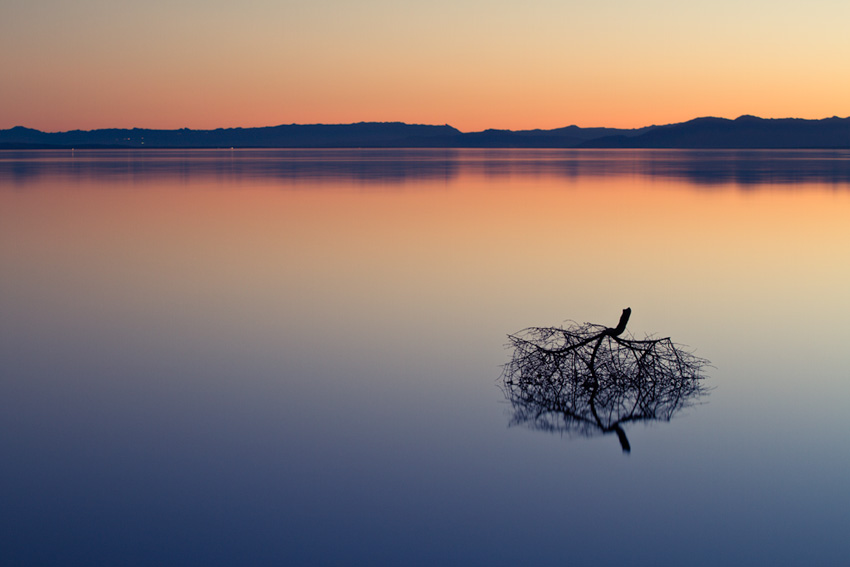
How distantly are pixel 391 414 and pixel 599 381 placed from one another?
8.13ft

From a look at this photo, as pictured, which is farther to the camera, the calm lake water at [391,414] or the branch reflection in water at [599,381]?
the branch reflection in water at [599,381]

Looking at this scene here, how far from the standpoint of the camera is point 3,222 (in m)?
26.6

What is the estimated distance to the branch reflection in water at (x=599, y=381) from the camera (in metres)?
9.10

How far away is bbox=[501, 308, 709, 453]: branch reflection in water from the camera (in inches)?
358

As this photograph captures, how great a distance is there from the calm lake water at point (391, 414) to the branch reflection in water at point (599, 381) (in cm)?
27

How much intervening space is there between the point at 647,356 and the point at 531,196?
30.7 metres

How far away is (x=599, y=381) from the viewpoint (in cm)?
967

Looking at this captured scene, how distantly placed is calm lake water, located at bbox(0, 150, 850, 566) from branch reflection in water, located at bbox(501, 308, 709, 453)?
0.89ft

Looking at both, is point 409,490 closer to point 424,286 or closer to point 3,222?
point 424,286

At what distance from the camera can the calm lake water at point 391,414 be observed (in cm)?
618

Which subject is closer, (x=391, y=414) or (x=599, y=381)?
(x=391, y=414)

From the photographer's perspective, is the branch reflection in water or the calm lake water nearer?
the calm lake water

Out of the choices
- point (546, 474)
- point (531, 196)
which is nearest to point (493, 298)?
point (546, 474)

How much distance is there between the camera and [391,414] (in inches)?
341
